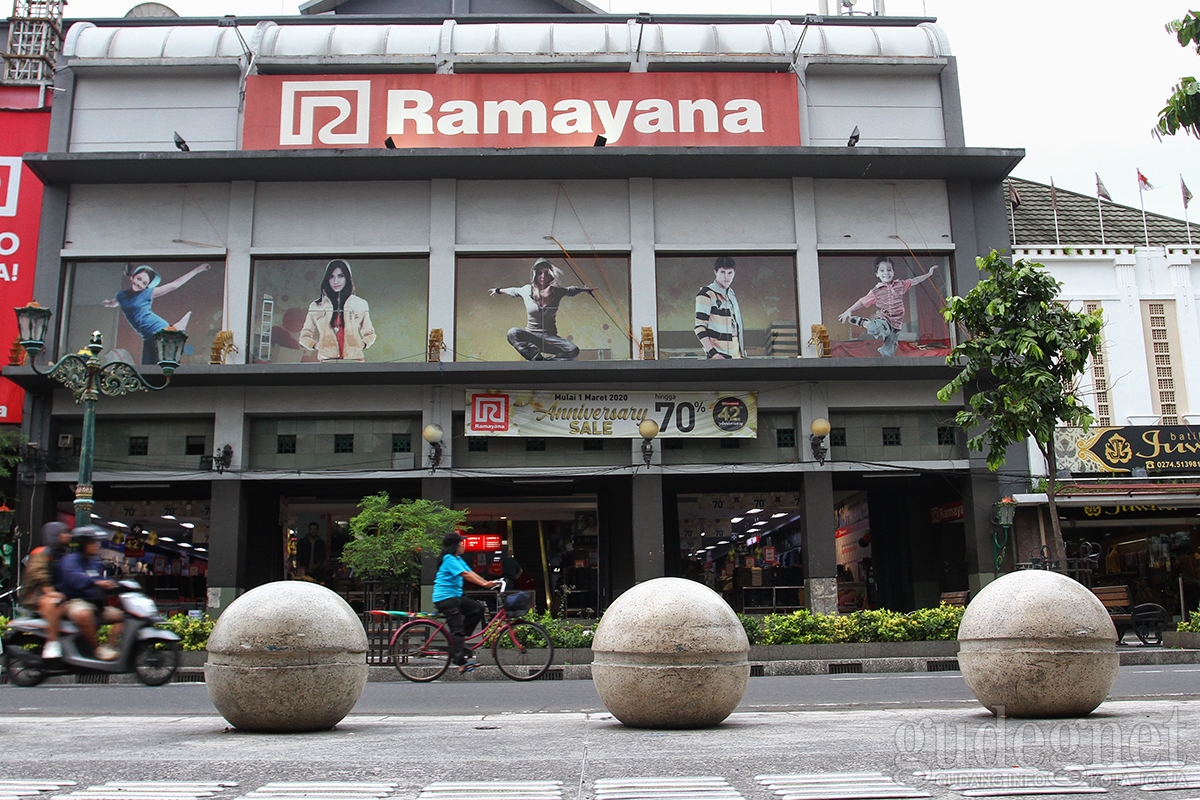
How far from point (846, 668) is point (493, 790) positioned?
14.0m

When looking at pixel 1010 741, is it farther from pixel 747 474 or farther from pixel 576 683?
pixel 747 474

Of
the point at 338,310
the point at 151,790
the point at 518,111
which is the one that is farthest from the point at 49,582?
the point at 518,111

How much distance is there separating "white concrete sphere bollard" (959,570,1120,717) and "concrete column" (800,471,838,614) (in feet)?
59.0

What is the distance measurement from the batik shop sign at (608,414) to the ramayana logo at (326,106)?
7.82m

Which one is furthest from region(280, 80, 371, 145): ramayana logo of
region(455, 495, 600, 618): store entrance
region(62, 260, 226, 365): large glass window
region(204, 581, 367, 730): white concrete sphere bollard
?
region(204, 581, 367, 730): white concrete sphere bollard

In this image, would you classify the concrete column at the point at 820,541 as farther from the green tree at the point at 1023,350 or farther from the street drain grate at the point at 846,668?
the street drain grate at the point at 846,668

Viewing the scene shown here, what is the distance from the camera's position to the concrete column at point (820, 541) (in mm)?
26328

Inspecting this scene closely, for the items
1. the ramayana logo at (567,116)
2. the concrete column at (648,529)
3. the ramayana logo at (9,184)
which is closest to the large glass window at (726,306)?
the concrete column at (648,529)

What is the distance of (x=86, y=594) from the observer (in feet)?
31.0

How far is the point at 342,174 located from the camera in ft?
90.5

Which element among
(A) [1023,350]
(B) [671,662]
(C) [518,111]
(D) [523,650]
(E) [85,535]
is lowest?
(D) [523,650]

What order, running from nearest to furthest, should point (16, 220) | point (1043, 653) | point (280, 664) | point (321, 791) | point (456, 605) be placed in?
1. point (321, 791)
2. point (280, 664)
3. point (1043, 653)
4. point (456, 605)
5. point (16, 220)

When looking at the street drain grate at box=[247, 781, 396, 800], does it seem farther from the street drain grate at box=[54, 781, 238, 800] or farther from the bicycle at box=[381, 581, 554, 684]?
the bicycle at box=[381, 581, 554, 684]

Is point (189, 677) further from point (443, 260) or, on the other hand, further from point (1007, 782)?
point (1007, 782)
